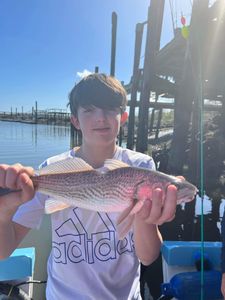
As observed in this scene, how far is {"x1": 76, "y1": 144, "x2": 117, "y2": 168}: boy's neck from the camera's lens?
2.34 meters

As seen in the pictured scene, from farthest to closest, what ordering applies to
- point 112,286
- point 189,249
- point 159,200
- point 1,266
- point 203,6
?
point 203,6 → point 189,249 → point 1,266 → point 112,286 → point 159,200

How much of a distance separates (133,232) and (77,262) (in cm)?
42

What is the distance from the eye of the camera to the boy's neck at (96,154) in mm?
2340

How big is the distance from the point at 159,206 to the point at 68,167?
60 cm

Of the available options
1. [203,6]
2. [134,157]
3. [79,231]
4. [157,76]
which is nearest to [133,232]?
[79,231]

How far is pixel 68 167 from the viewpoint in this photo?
6.65ft

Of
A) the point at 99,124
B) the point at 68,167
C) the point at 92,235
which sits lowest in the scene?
the point at 92,235

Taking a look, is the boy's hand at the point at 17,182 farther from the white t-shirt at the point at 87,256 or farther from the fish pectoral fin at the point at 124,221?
the fish pectoral fin at the point at 124,221

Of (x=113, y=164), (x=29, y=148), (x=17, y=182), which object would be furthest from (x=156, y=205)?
(x=29, y=148)

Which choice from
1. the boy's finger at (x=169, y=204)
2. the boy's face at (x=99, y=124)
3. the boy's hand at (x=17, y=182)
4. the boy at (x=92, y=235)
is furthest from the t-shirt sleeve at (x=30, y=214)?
the boy's finger at (x=169, y=204)

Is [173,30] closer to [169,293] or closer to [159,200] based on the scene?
[169,293]

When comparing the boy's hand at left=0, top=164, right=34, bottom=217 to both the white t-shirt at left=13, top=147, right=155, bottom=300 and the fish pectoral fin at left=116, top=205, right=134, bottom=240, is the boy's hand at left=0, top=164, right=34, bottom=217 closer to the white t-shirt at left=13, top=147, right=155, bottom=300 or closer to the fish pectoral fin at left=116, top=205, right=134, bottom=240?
the white t-shirt at left=13, top=147, right=155, bottom=300

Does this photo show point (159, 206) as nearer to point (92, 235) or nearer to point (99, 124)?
point (92, 235)

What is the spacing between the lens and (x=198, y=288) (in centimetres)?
326
